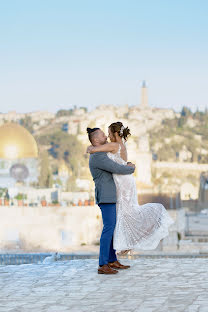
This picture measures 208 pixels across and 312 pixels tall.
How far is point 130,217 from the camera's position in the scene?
258 inches

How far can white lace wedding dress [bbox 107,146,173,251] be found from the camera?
21.3ft

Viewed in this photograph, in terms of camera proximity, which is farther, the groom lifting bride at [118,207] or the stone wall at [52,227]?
the stone wall at [52,227]

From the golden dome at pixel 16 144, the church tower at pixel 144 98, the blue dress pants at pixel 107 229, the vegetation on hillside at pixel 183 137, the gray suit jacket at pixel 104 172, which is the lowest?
the blue dress pants at pixel 107 229

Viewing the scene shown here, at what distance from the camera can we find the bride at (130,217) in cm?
649

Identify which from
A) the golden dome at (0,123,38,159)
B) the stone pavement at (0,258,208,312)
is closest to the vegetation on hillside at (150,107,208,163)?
the golden dome at (0,123,38,159)

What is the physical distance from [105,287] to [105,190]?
3.36ft

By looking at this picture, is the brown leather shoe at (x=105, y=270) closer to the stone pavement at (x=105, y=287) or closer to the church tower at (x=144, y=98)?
the stone pavement at (x=105, y=287)

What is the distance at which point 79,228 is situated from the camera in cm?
2714

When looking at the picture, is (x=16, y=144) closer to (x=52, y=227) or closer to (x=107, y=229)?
(x=52, y=227)

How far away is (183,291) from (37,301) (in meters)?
1.17

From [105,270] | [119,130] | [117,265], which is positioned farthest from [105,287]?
[119,130]

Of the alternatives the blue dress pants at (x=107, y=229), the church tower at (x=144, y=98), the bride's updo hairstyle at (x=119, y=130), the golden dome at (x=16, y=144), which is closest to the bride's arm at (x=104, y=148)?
the bride's updo hairstyle at (x=119, y=130)

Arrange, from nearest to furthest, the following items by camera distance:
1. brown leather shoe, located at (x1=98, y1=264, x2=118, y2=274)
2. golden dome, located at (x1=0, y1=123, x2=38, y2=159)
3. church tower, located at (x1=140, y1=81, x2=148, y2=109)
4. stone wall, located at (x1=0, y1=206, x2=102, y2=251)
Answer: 1. brown leather shoe, located at (x1=98, y1=264, x2=118, y2=274)
2. stone wall, located at (x1=0, y1=206, x2=102, y2=251)
3. golden dome, located at (x1=0, y1=123, x2=38, y2=159)
4. church tower, located at (x1=140, y1=81, x2=148, y2=109)

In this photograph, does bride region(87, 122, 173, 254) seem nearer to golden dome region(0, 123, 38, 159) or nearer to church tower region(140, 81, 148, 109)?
golden dome region(0, 123, 38, 159)
